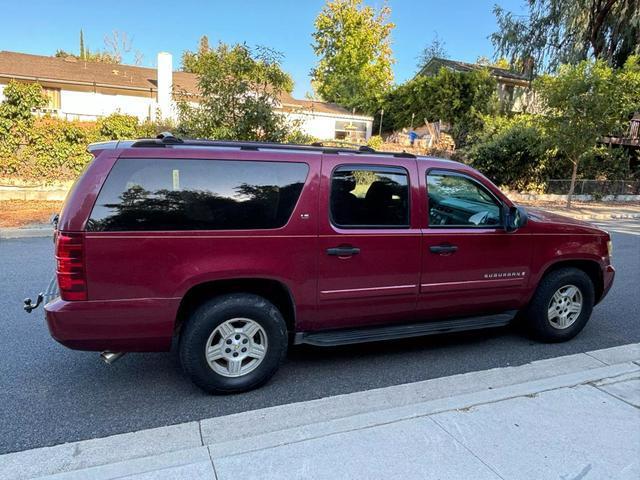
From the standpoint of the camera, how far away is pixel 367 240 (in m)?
3.77

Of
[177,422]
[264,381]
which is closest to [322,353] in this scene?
[264,381]

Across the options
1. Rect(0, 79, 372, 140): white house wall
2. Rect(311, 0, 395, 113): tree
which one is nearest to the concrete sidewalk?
Rect(0, 79, 372, 140): white house wall

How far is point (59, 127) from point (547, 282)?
525 inches

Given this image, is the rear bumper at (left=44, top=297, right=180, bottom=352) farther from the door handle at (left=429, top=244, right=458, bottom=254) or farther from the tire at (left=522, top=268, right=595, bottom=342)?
the tire at (left=522, top=268, right=595, bottom=342)

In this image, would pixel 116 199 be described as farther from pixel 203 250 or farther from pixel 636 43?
pixel 636 43

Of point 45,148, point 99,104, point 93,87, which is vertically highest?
point 93,87

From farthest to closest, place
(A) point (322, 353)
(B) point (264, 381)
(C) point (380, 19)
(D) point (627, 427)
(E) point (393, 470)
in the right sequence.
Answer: (C) point (380, 19) → (A) point (322, 353) → (B) point (264, 381) → (D) point (627, 427) → (E) point (393, 470)

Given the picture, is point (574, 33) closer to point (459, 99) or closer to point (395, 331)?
point (459, 99)

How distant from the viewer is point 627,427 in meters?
3.11

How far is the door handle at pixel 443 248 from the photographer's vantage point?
4031mm

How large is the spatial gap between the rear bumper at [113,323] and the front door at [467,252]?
→ 2.11 m

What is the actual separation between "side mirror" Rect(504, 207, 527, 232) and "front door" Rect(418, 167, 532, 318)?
0.20 feet

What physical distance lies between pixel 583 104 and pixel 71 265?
647 inches

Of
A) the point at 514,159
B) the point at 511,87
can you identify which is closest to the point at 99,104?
the point at 514,159
